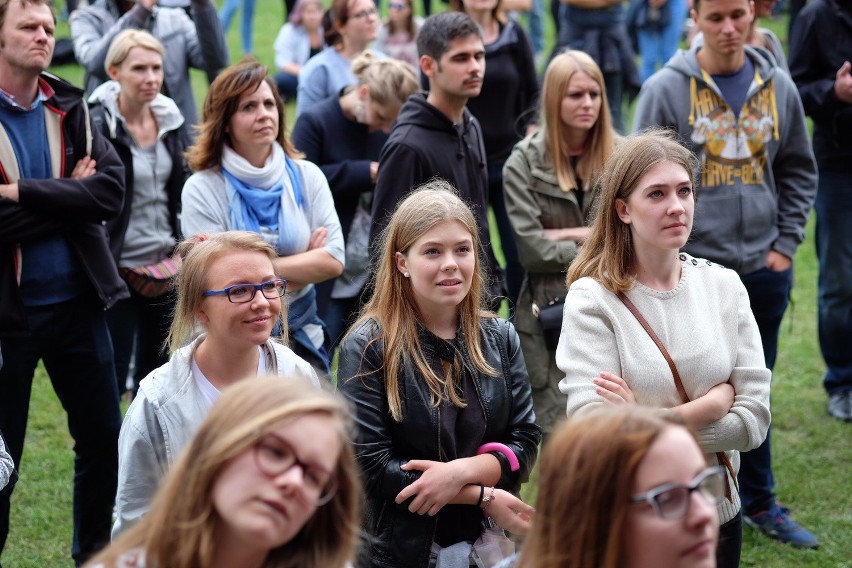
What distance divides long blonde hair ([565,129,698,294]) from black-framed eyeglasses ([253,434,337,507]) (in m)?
1.62

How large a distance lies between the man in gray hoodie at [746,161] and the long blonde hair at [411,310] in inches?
65.3

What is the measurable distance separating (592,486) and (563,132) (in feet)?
11.2

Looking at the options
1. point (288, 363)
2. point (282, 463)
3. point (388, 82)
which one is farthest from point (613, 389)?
point (388, 82)

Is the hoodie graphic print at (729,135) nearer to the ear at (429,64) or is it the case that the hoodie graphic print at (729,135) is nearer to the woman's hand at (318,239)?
the ear at (429,64)

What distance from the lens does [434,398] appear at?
349 cm

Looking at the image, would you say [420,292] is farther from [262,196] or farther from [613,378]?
[262,196]

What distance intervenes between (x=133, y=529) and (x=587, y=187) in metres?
3.40

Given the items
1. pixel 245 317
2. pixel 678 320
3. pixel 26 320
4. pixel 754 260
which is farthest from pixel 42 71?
pixel 754 260

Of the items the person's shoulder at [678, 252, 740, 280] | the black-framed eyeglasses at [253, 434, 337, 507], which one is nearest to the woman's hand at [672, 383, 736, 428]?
the person's shoulder at [678, 252, 740, 280]

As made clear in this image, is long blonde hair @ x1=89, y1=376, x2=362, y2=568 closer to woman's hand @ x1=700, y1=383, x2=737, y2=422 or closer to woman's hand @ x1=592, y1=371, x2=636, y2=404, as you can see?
woman's hand @ x1=592, y1=371, x2=636, y2=404

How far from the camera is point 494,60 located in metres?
6.84

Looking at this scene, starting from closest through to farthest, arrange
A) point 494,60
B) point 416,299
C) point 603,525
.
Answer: point 603,525
point 416,299
point 494,60

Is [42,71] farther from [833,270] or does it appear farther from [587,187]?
[833,270]

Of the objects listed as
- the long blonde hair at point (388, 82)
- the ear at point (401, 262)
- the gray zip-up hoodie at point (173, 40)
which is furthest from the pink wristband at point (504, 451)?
the gray zip-up hoodie at point (173, 40)
